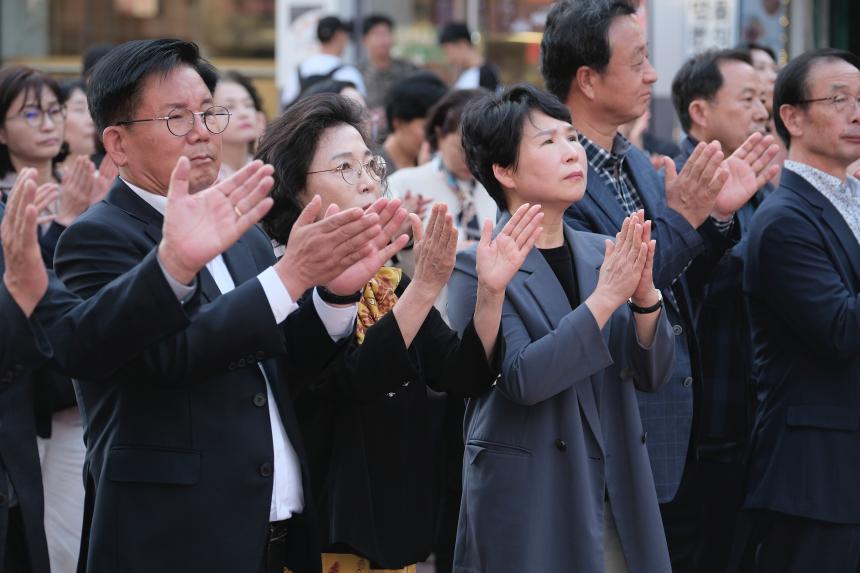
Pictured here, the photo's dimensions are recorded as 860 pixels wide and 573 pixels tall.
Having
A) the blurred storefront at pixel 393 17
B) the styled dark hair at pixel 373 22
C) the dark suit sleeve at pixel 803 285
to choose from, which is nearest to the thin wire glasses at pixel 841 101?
the dark suit sleeve at pixel 803 285

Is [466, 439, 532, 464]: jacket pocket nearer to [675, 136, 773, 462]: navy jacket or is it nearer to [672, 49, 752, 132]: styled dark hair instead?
[675, 136, 773, 462]: navy jacket

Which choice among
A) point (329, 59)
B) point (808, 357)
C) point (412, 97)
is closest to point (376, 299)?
point (808, 357)

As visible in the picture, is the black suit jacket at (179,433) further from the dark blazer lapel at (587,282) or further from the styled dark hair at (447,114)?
the styled dark hair at (447,114)

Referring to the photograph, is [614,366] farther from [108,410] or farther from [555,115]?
[108,410]

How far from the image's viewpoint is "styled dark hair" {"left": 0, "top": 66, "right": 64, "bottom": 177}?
15.9ft

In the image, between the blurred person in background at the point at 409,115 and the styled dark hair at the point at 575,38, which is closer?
the styled dark hair at the point at 575,38

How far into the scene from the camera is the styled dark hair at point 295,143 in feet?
11.8

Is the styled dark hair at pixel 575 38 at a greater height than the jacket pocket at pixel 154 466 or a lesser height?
greater

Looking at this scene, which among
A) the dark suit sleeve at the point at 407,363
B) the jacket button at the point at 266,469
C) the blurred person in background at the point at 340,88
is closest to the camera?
the jacket button at the point at 266,469

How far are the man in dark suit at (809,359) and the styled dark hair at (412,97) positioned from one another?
2953 mm

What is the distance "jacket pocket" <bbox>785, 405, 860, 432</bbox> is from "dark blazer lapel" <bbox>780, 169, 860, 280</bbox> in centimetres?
47

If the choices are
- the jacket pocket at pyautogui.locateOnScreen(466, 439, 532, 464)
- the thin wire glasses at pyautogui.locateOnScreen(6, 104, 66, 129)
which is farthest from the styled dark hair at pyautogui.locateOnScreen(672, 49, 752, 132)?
the thin wire glasses at pyautogui.locateOnScreen(6, 104, 66, 129)

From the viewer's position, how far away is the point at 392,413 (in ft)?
11.6

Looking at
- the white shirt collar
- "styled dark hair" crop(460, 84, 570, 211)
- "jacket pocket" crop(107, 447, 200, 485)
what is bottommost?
"jacket pocket" crop(107, 447, 200, 485)
